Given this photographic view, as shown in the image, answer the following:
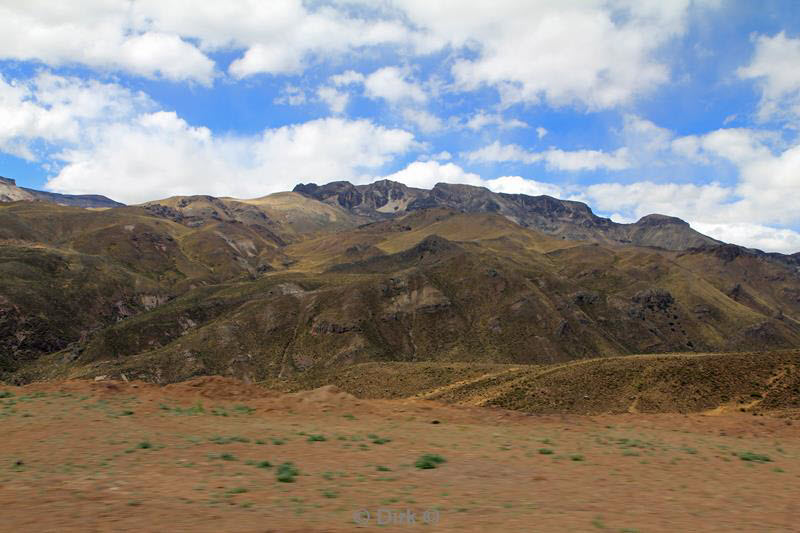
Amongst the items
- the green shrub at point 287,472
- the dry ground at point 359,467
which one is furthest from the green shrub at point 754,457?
the green shrub at point 287,472

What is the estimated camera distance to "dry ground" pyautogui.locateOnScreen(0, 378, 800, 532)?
465 inches

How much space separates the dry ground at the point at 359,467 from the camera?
11805 millimetres

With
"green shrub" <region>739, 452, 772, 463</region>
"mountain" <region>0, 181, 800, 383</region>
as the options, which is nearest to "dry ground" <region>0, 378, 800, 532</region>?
"green shrub" <region>739, 452, 772, 463</region>

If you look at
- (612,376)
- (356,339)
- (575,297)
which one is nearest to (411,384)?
(612,376)

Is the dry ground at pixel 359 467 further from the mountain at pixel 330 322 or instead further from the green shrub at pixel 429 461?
the mountain at pixel 330 322

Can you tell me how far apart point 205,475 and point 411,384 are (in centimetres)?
6415

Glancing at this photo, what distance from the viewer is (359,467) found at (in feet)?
55.0

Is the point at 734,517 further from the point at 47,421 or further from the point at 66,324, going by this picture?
the point at 66,324

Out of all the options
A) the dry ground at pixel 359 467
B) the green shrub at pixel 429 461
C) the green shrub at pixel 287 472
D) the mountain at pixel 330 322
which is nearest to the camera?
the dry ground at pixel 359 467

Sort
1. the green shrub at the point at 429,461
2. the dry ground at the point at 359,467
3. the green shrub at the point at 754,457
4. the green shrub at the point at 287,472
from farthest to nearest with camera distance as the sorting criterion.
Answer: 1. the green shrub at the point at 754,457
2. the green shrub at the point at 429,461
3. the green shrub at the point at 287,472
4. the dry ground at the point at 359,467

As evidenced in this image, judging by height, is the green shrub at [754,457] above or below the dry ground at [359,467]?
below

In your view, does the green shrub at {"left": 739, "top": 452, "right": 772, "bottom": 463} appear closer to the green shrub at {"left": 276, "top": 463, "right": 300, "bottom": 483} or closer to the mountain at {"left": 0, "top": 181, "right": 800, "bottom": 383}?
the green shrub at {"left": 276, "top": 463, "right": 300, "bottom": 483}

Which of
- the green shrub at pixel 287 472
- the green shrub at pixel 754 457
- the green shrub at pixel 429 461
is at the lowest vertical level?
the green shrub at pixel 754 457

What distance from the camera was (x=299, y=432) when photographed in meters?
21.6
